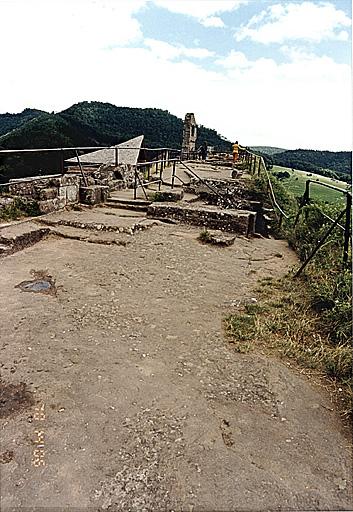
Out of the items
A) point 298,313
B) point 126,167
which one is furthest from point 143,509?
point 126,167

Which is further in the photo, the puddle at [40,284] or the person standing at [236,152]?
the person standing at [236,152]

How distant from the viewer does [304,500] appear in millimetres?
2178

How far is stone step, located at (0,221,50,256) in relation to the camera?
6285 mm

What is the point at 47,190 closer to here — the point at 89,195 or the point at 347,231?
the point at 89,195

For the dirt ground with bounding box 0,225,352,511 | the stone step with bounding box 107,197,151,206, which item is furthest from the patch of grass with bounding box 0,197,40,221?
the dirt ground with bounding box 0,225,352,511

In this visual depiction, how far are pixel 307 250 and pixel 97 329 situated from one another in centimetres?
385

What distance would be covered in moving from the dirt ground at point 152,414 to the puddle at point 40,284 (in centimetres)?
11

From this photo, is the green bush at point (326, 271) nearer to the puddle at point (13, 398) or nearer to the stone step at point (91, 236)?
the puddle at point (13, 398)

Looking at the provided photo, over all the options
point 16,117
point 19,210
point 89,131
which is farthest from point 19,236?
point 16,117

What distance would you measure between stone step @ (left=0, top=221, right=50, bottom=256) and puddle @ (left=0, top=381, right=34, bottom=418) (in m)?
3.54

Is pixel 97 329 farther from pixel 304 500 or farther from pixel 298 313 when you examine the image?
pixel 304 500

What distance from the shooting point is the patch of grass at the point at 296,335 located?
10.8ft

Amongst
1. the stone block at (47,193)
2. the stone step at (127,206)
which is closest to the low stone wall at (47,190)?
the stone block at (47,193)

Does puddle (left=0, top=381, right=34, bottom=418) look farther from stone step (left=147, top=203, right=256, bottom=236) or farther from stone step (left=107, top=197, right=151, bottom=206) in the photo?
stone step (left=107, top=197, right=151, bottom=206)
